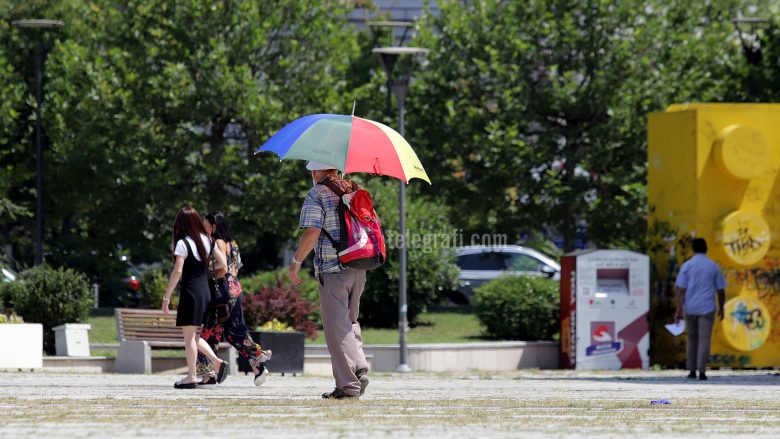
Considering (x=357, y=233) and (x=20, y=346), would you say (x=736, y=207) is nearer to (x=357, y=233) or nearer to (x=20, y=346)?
(x=20, y=346)

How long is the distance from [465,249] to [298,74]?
721 centimetres

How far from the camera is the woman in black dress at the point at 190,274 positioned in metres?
13.2

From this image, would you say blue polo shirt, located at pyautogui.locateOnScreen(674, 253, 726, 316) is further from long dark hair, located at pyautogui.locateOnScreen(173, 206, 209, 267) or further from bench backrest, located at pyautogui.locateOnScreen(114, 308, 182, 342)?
long dark hair, located at pyautogui.locateOnScreen(173, 206, 209, 267)

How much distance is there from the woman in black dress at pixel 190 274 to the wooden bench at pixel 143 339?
15.8ft

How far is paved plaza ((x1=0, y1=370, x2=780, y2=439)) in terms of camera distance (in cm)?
888

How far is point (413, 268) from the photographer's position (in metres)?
28.0

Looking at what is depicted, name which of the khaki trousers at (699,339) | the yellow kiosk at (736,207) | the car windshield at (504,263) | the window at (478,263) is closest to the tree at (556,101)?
the window at (478,263)

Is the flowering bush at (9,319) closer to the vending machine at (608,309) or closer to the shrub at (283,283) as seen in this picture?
the shrub at (283,283)

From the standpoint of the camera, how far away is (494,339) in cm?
2559

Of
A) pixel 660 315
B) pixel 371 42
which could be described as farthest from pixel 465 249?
pixel 660 315

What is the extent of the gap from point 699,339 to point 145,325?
22.4 feet

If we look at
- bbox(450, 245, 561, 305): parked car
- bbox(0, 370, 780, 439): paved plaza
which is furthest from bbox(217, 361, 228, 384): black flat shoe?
bbox(450, 245, 561, 305): parked car

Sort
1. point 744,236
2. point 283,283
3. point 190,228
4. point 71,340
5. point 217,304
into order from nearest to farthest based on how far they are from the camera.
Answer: point 190,228, point 217,304, point 71,340, point 744,236, point 283,283

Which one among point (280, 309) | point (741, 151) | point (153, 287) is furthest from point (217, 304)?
point (153, 287)
